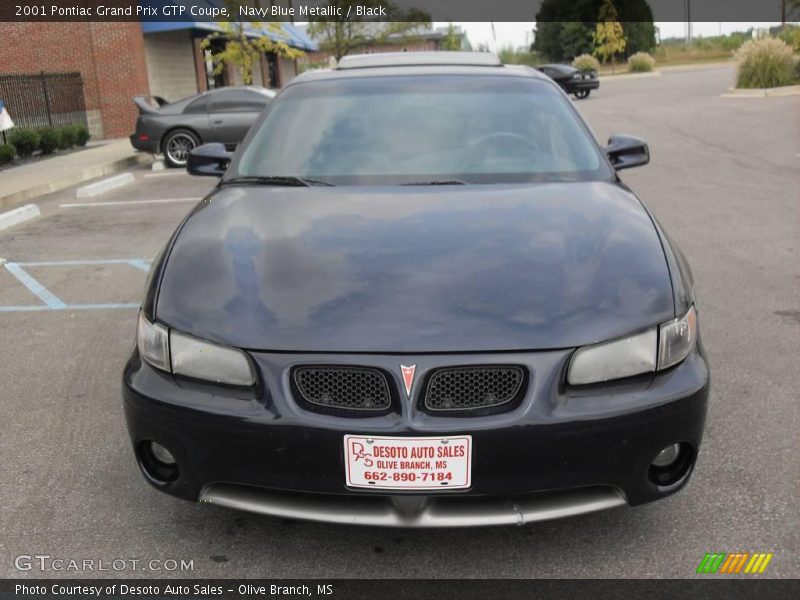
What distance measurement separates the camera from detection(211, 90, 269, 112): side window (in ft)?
50.3

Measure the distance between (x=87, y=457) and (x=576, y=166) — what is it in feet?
7.83

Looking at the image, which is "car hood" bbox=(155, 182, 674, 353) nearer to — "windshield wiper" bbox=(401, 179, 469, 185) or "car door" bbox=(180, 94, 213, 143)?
"windshield wiper" bbox=(401, 179, 469, 185)

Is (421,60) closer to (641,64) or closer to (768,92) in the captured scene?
(768,92)

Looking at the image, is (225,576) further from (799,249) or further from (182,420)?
(799,249)

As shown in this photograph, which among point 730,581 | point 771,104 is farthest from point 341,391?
point 771,104

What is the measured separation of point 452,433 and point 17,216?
8921mm

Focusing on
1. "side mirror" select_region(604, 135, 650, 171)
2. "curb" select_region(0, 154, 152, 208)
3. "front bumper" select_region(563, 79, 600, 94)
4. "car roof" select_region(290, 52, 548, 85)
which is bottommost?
"curb" select_region(0, 154, 152, 208)

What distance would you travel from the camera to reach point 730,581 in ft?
8.20

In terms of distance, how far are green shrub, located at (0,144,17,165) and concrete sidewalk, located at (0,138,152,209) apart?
0.71ft

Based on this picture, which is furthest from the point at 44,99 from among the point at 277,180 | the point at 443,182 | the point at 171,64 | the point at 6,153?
the point at 443,182

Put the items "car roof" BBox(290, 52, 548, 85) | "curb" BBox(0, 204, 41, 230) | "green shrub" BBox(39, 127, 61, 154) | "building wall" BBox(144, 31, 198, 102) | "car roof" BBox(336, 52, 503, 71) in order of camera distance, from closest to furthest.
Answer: "car roof" BBox(290, 52, 548, 85)
"car roof" BBox(336, 52, 503, 71)
"curb" BBox(0, 204, 41, 230)
"green shrub" BBox(39, 127, 61, 154)
"building wall" BBox(144, 31, 198, 102)

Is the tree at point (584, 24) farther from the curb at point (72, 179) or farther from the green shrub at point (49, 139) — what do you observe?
the curb at point (72, 179)

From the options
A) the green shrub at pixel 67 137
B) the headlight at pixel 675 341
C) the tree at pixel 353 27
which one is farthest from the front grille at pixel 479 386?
the tree at pixel 353 27
